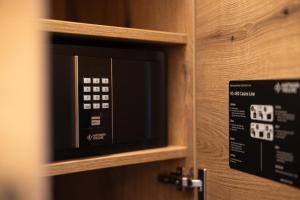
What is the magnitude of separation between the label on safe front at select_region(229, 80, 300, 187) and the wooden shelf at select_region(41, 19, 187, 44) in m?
0.20

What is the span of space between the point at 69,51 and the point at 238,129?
1.16 feet

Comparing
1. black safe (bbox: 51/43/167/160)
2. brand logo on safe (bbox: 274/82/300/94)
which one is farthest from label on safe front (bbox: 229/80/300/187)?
black safe (bbox: 51/43/167/160)

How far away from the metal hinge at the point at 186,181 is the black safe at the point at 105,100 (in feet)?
0.27

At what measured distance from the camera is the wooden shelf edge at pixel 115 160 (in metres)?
0.65

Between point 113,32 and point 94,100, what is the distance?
0.14 m

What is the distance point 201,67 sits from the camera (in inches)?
29.7

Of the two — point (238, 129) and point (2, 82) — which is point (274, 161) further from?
point (2, 82)

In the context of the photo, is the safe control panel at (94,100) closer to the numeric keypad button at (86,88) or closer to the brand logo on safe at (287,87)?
the numeric keypad button at (86,88)

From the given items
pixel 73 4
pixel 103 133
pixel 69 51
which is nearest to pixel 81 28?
pixel 69 51

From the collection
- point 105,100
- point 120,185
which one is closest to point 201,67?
point 105,100

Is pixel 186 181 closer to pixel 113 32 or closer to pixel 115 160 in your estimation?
pixel 115 160

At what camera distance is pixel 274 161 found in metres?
0.55

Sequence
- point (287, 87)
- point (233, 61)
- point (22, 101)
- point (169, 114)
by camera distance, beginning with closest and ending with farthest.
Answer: point (22, 101) < point (287, 87) < point (233, 61) < point (169, 114)

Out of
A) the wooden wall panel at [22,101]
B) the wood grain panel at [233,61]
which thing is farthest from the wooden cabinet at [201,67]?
the wooden wall panel at [22,101]
